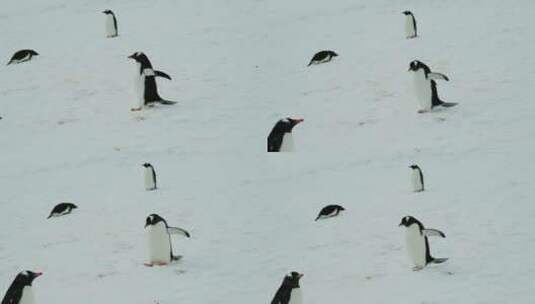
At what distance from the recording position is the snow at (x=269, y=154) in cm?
1156

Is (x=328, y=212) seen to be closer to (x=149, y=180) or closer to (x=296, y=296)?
(x=149, y=180)

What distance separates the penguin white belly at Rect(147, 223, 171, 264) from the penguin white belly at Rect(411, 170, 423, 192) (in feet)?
9.57

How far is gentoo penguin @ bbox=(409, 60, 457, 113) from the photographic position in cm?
1612

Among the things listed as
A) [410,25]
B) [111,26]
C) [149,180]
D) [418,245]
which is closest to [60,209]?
[149,180]

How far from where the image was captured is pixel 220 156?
1566 cm

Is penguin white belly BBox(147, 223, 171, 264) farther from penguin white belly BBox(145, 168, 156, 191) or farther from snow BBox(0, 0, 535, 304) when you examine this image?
penguin white belly BBox(145, 168, 156, 191)

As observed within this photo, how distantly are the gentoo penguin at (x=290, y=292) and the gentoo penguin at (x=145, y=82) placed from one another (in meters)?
6.99

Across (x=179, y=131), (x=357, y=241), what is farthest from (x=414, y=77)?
(x=357, y=241)

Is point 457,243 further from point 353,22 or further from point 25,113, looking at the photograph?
point 353,22

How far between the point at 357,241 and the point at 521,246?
1575 mm

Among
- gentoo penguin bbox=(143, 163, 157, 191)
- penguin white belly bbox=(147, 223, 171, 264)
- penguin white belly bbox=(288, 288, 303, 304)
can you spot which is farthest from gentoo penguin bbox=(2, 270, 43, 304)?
gentoo penguin bbox=(143, 163, 157, 191)

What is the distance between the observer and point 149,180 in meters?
14.5

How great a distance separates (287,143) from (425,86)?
1.97 meters

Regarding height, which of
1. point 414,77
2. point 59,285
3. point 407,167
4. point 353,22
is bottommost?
point 59,285
